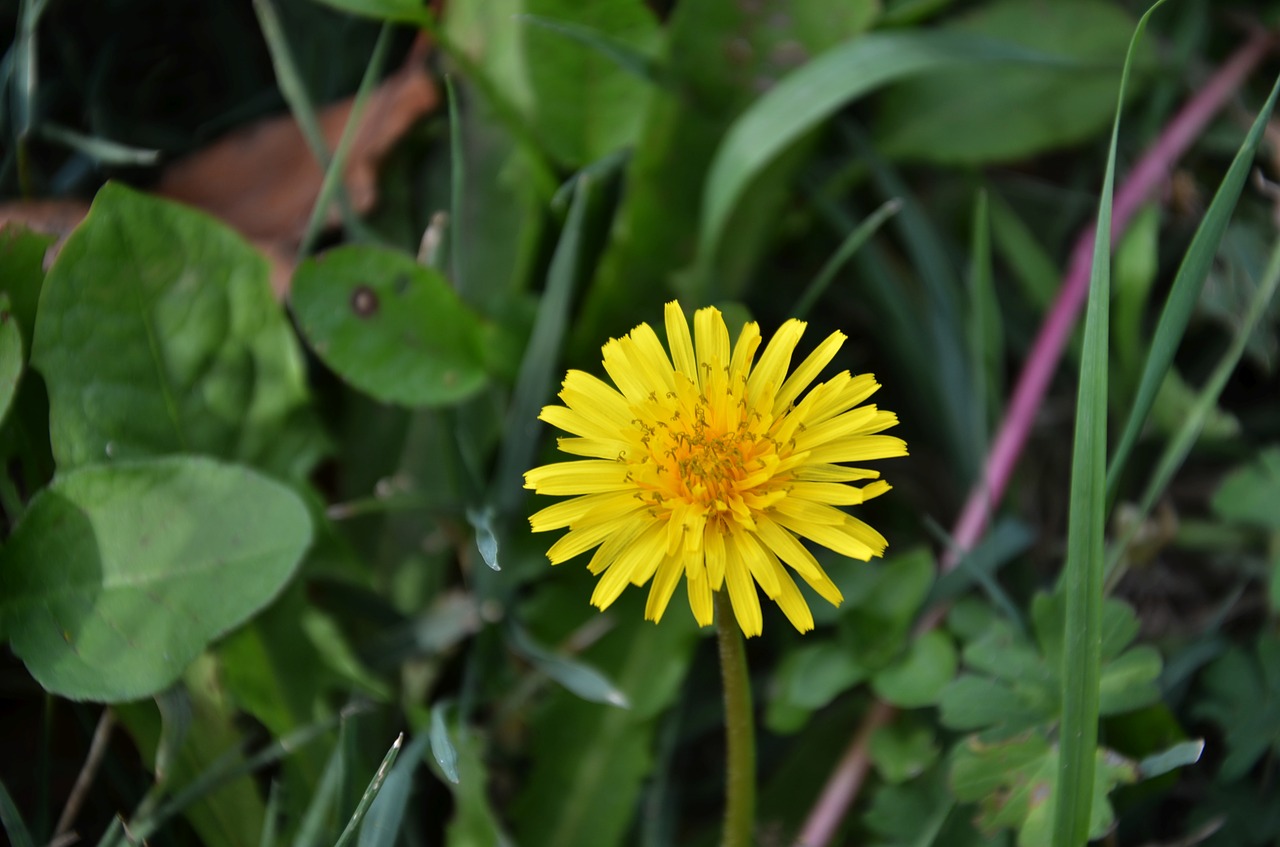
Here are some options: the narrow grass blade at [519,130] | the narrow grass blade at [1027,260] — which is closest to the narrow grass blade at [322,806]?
the narrow grass blade at [519,130]

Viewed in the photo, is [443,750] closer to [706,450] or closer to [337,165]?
[706,450]

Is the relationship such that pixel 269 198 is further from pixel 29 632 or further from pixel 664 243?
pixel 29 632

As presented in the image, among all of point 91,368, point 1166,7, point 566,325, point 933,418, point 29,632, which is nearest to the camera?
point 29,632

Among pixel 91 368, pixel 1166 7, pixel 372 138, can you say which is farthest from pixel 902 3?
pixel 91 368

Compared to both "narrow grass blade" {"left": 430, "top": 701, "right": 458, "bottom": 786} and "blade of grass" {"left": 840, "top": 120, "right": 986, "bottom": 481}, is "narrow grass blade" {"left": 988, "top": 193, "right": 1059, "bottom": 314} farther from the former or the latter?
"narrow grass blade" {"left": 430, "top": 701, "right": 458, "bottom": 786}

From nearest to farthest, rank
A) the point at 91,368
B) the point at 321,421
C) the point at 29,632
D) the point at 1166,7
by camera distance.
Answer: the point at 29,632 → the point at 91,368 → the point at 321,421 → the point at 1166,7

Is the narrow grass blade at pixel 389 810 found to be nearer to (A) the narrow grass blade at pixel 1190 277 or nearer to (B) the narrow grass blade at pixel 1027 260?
(A) the narrow grass blade at pixel 1190 277
